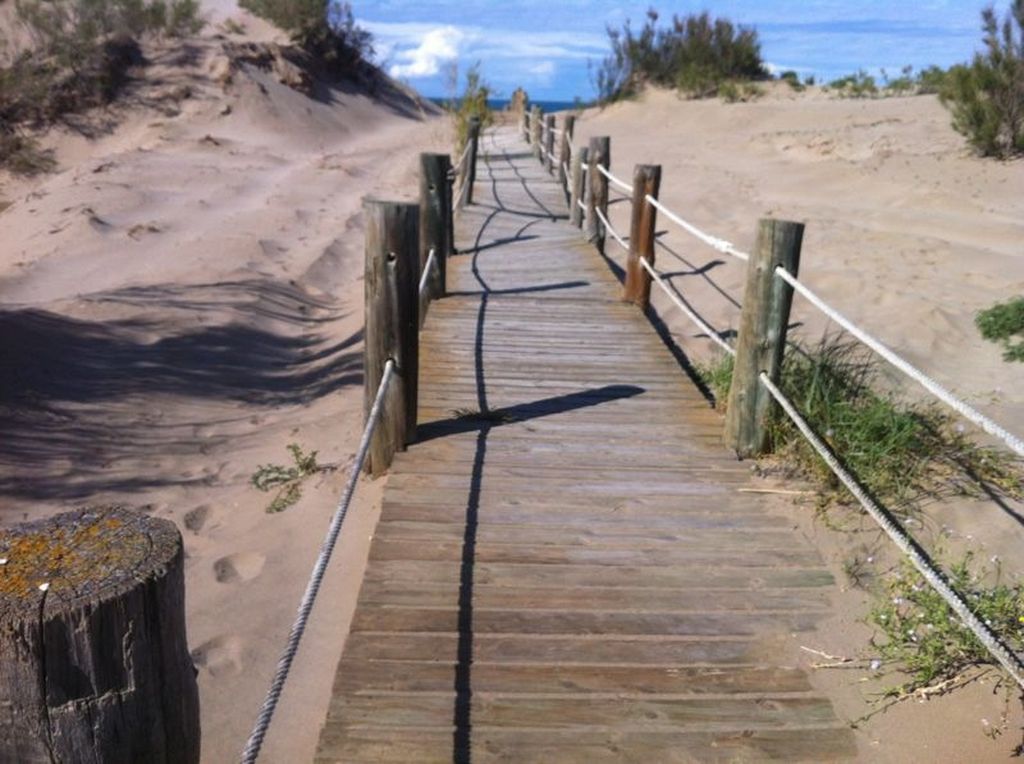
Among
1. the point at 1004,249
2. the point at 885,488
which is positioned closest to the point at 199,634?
the point at 885,488

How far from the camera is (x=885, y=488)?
12.5 ft

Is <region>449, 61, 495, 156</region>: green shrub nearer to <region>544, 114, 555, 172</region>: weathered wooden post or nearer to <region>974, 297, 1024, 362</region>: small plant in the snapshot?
<region>544, 114, 555, 172</region>: weathered wooden post

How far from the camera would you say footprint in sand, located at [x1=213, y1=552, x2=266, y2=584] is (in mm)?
4352

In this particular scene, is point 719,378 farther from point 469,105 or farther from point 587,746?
point 469,105

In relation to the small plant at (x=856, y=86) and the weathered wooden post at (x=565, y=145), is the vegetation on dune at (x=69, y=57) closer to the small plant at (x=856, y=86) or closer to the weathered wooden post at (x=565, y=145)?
the weathered wooden post at (x=565, y=145)

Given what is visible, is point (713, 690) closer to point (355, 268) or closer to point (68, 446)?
point (68, 446)

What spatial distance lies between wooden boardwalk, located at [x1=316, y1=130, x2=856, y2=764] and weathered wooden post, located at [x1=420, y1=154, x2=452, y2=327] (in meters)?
1.92

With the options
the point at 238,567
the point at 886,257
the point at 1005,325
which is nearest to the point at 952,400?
the point at 238,567

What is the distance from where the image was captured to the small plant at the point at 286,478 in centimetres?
501

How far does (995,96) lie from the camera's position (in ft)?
44.2

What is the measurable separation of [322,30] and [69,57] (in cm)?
952

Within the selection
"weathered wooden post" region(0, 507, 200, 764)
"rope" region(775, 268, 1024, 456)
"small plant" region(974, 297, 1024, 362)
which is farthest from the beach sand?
"weathered wooden post" region(0, 507, 200, 764)

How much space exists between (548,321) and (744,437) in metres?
2.56

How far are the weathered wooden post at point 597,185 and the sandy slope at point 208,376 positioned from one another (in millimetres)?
2492
